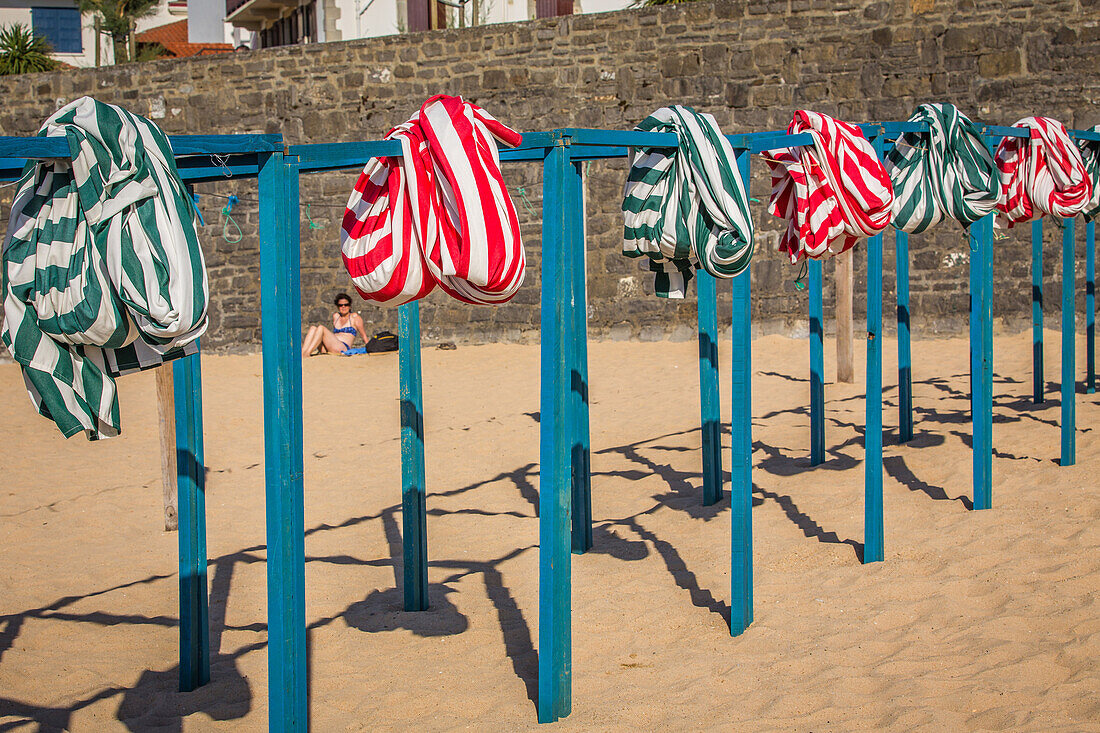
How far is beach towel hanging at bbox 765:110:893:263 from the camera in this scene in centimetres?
402

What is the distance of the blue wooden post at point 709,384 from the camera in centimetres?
489

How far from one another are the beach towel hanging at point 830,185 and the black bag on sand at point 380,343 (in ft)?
22.2

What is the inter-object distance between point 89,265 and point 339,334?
8.26 metres

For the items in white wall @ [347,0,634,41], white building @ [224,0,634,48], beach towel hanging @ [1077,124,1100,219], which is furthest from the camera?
white wall @ [347,0,634,41]

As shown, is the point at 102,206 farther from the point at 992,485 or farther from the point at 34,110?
the point at 34,110

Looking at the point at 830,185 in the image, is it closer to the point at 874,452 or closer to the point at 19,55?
the point at 874,452

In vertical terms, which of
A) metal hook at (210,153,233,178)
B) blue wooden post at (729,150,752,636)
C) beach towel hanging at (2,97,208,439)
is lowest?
blue wooden post at (729,150,752,636)

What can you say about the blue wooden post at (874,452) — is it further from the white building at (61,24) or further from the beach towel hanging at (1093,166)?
the white building at (61,24)

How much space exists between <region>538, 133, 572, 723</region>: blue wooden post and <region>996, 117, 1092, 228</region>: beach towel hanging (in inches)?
119

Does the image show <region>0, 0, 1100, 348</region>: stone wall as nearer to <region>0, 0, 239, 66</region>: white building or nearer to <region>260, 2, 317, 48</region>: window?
<region>260, 2, 317, 48</region>: window

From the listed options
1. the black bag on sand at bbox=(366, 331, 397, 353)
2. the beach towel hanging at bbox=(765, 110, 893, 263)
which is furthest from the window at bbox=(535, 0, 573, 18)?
the beach towel hanging at bbox=(765, 110, 893, 263)

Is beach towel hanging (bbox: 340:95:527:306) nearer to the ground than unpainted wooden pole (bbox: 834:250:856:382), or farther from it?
farther from it

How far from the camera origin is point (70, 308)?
7.36 feet

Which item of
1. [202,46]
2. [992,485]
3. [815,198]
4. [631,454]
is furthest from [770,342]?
[202,46]
